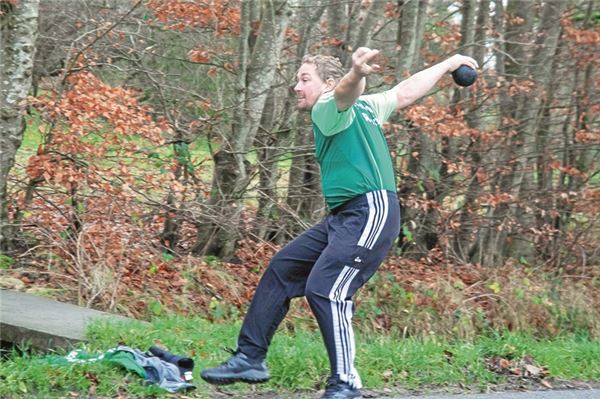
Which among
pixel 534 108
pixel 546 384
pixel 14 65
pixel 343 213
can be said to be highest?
pixel 534 108

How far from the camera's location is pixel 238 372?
514cm

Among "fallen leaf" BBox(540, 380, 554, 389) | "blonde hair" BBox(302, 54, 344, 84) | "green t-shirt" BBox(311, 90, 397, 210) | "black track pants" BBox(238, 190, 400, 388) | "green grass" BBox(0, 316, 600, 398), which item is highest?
"blonde hair" BBox(302, 54, 344, 84)

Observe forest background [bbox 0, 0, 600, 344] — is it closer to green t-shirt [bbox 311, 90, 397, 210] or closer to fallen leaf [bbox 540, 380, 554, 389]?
fallen leaf [bbox 540, 380, 554, 389]

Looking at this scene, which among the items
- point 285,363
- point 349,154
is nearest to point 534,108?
point 285,363

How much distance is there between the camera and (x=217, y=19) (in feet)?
35.6

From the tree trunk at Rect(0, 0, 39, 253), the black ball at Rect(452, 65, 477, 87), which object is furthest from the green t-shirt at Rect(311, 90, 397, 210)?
the tree trunk at Rect(0, 0, 39, 253)

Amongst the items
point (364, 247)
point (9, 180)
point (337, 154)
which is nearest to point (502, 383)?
point (364, 247)

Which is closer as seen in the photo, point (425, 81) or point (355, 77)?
point (355, 77)

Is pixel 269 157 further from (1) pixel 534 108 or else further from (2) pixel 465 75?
(2) pixel 465 75

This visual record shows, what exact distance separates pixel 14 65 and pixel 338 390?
17.1ft

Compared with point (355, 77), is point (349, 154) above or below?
below

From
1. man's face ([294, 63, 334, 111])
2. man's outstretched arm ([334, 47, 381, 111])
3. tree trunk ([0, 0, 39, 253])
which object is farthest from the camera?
tree trunk ([0, 0, 39, 253])

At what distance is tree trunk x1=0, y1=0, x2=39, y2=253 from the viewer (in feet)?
27.5

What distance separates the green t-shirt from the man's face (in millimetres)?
56
